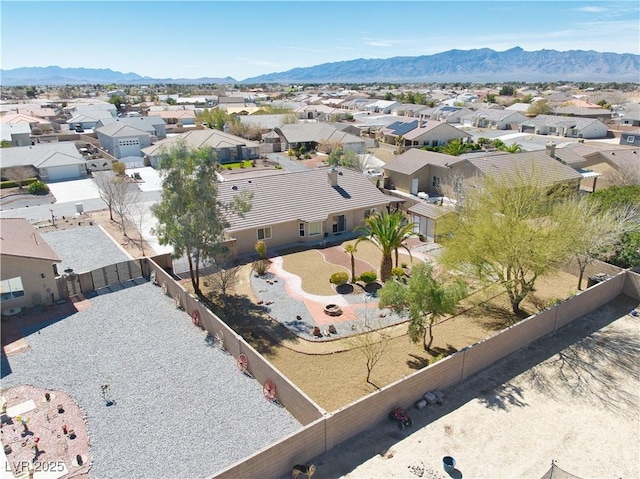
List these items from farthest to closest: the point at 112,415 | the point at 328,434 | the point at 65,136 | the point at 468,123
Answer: the point at 468,123 < the point at 65,136 < the point at 112,415 < the point at 328,434

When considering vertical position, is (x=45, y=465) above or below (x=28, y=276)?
below

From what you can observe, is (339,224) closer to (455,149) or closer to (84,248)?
(84,248)

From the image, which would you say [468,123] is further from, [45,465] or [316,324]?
[45,465]

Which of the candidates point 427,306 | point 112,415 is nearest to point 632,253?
point 427,306

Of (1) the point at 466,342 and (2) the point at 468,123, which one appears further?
(2) the point at 468,123

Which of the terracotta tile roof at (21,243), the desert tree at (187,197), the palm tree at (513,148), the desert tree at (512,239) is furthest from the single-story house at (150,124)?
the desert tree at (512,239)

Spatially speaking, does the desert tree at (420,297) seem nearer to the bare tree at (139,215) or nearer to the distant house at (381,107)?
the bare tree at (139,215)

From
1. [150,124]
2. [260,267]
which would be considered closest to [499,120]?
[150,124]
